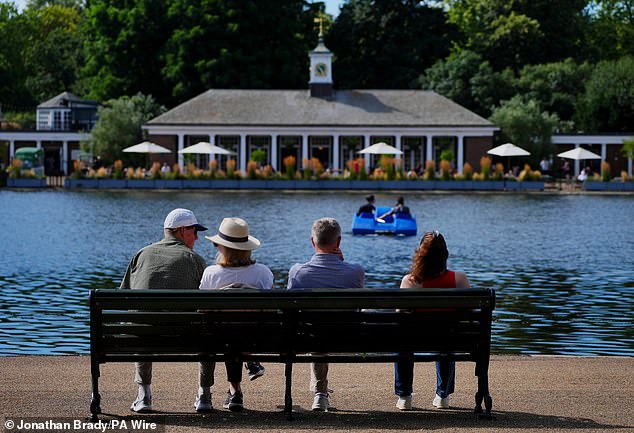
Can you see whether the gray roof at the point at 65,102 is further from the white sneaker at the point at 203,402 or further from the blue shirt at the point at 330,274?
the white sneaker at the point at 203,402

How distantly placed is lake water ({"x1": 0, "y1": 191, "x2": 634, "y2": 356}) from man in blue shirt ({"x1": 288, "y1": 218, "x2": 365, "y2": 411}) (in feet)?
19.0

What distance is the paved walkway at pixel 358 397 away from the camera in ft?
26.9

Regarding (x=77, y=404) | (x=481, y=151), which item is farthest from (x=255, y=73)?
(x=77, y=404)

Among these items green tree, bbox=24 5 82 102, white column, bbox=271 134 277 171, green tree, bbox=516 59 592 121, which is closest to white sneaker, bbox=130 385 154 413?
white column, bbox=271 134 277 171

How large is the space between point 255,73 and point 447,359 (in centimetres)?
7875

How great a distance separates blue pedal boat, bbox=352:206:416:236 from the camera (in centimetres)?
3481

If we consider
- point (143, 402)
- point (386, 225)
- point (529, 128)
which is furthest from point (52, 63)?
point (143, 402)

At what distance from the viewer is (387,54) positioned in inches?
3679

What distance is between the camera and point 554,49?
319 feet

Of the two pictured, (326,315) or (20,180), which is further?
(20,180)

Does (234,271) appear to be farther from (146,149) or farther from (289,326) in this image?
(146,149)

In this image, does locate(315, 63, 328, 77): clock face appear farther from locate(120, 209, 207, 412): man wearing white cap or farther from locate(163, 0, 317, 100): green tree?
locate(120, 209, 207, 412): man wearing white cap

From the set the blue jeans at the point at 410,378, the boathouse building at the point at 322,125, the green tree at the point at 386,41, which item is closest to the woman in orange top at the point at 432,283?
the blue jeans at the point at 410,378

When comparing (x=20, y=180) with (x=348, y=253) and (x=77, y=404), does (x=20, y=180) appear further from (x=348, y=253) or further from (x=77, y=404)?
(x=77, y=404)
